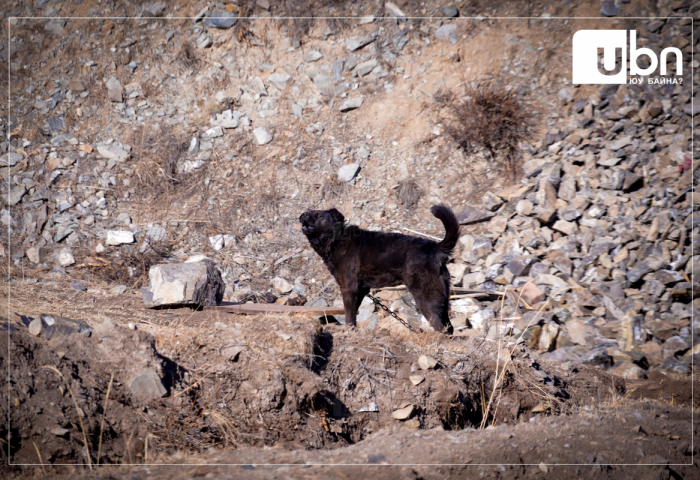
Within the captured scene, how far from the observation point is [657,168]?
7609 millimetres

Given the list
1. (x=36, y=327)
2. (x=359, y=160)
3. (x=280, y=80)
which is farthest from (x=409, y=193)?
(x=36, y=327)

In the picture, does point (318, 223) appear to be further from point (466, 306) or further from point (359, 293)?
point (466, 306)

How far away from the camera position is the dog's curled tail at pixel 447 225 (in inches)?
198

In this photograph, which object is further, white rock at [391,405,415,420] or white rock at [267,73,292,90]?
white rock at [267,73,292,90]

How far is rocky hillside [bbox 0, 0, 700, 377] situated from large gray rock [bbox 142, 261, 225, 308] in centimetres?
200

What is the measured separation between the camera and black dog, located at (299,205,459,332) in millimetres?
5441

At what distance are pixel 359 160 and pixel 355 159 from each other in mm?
87

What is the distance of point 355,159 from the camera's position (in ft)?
32.2

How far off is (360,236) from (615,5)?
7.66 m

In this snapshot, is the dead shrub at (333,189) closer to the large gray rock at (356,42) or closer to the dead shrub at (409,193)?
the dead shrub at (409,193)

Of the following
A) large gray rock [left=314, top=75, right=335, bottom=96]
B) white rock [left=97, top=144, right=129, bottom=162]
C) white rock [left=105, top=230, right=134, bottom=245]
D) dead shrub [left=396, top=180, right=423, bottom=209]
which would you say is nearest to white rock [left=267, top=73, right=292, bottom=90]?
large gray rock [left=314, top=75, right=335, bottom=96]

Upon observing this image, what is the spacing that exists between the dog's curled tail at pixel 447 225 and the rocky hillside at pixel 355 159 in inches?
70.7

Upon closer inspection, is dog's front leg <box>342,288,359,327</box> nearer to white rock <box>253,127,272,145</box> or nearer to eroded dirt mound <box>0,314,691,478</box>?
eroded dirt mound <box>0,314,691,478</box>

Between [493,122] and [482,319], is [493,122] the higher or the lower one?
the higher one
